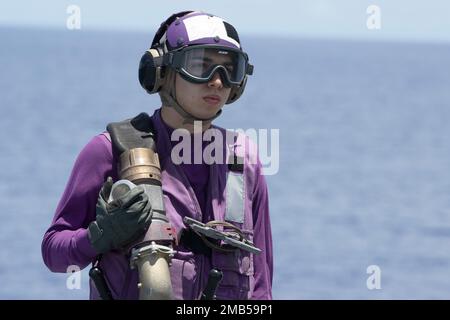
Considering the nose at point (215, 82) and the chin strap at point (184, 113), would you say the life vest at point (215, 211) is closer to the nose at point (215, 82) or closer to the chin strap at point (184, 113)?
the chin strap at point (184, 113)

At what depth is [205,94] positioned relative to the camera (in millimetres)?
6855

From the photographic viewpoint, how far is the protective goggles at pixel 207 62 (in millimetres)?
6840

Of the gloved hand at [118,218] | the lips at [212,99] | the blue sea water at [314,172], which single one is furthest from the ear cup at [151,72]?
the blue sea water at [314,172]

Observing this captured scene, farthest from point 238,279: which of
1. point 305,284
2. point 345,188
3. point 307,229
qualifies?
point 345,188

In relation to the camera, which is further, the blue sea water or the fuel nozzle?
the blue sea water

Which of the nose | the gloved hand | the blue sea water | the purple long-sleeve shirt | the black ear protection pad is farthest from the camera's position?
the blue sea water

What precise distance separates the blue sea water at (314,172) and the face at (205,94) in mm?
23556

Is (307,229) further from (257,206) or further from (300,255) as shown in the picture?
(257,206)

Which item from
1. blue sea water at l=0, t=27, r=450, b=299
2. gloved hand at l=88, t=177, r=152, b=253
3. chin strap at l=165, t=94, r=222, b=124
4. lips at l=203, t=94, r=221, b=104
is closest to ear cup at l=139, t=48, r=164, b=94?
chin strap at l=165, t=94, r=222, b=124

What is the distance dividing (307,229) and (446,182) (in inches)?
540

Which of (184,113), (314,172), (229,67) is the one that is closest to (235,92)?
(229,67)

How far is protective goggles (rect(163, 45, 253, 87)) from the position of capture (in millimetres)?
6840

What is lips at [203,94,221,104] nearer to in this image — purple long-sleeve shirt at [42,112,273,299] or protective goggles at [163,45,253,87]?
protective goggles at [163,45,253,87]
